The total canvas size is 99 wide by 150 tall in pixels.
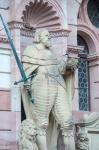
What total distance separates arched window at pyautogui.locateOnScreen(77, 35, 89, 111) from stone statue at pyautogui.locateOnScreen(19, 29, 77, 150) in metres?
2.04

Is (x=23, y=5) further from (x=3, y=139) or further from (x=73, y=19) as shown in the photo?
(x=3, y=139)

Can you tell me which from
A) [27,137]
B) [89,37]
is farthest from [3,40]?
[89,37]

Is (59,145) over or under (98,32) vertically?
under

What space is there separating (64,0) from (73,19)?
1.67 ft

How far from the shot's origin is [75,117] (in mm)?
12969

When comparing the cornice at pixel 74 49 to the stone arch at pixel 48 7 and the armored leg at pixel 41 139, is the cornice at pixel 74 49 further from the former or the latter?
the armored leg at pixel 41 139

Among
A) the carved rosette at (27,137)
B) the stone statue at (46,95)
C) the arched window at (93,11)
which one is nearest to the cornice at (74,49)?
the arched window at (93,11)

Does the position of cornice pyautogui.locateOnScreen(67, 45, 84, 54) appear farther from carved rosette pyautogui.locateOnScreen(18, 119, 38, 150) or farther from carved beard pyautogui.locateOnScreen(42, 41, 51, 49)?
carved rosette pyautogui.locateOnScreen(18, 119, 38, 150)

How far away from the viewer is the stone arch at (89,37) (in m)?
13.8

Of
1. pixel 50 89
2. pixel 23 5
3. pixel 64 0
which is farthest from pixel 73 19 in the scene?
pixel 50 89

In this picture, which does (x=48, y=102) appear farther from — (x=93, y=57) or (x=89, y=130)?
(x=93, y=57)

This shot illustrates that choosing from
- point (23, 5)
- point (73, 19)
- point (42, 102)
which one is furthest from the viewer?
point (73, 19)

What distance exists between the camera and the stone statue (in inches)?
447

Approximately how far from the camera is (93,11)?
14.3 m
